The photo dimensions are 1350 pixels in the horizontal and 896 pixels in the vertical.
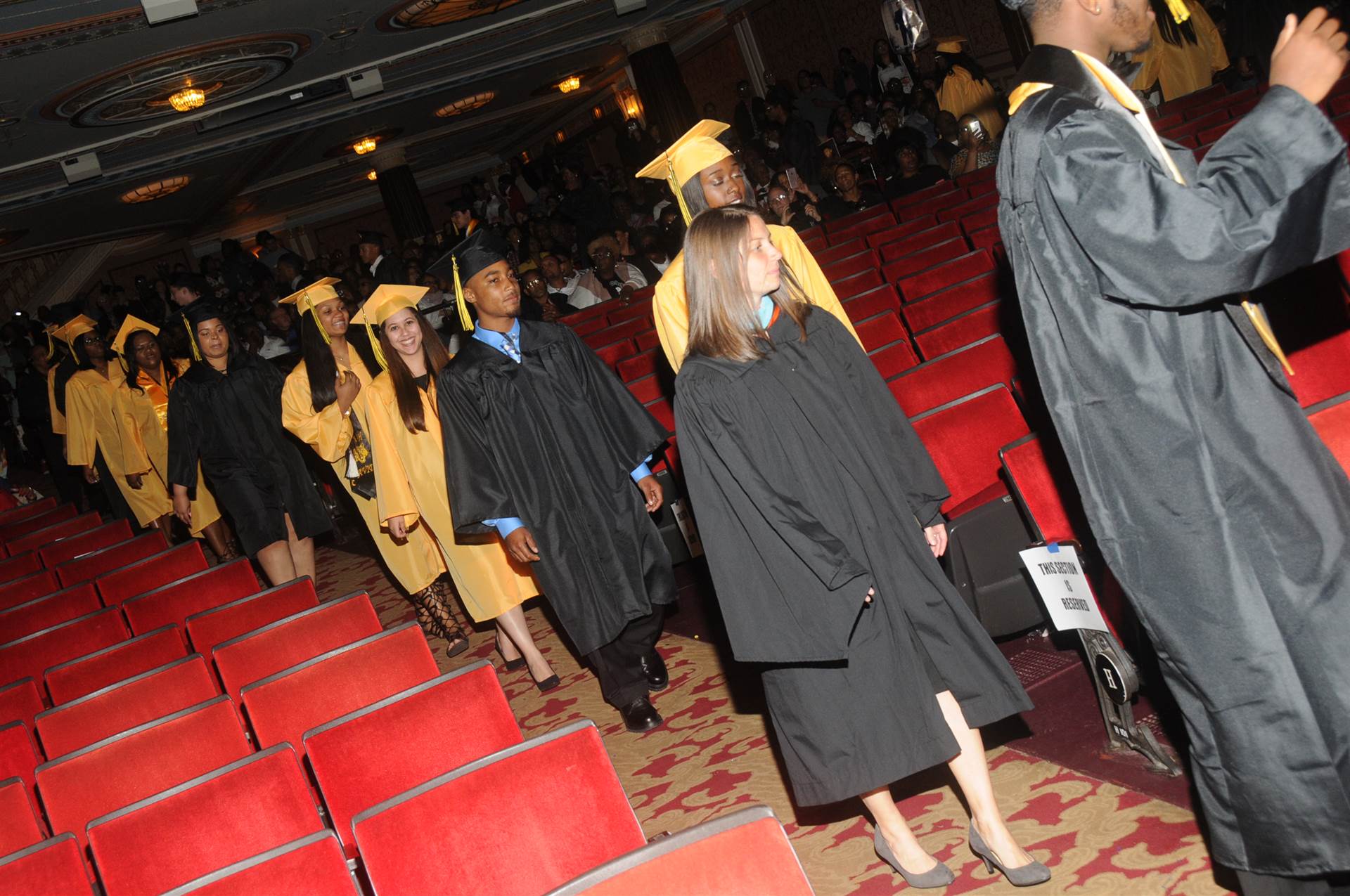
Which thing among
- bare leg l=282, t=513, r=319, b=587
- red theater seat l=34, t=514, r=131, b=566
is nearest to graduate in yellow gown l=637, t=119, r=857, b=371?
bare leg l=282, t=513, r=319, b=587

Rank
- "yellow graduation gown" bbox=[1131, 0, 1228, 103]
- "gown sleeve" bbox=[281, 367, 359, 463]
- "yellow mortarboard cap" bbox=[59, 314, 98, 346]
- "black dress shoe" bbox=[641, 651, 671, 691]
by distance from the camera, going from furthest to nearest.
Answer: "yellow graduation gown" bbox=[1131, 0, 1228, 103], "yellow mortarboard cap" bbox=[59, 314, 98, 346], "gown sleeve" bbox=[281, 367, 359, 463], "black dress shoe" bbox=[641, 651, 671, 691]

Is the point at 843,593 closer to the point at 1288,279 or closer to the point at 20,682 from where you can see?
the point at 1288,279

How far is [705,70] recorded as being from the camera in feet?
61.8

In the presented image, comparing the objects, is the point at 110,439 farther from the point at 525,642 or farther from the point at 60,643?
the point at 525,642

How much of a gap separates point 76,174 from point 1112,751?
41.5 ft

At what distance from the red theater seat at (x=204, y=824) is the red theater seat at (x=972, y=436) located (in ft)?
6.91

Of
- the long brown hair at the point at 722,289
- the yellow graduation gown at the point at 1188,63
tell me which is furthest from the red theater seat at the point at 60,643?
the yellow graduation gown at the point at 1188,63

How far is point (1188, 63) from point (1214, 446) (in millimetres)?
10364

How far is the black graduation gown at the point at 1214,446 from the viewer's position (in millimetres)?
1653

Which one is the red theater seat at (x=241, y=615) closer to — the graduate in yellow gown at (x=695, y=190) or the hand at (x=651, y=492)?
the hand at (x=651, y=492)

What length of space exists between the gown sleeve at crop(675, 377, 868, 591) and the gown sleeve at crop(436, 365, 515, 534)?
174 cm

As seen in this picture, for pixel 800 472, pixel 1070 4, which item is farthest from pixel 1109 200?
pixel 800 472

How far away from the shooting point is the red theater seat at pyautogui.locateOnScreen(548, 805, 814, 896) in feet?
5.00

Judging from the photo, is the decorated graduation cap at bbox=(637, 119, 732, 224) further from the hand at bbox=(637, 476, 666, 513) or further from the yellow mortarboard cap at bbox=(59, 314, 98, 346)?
the yellow mortarboard cap at bbox=(59, 314, 98, 346)
